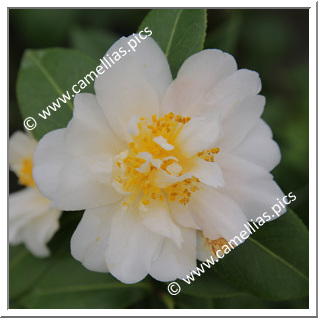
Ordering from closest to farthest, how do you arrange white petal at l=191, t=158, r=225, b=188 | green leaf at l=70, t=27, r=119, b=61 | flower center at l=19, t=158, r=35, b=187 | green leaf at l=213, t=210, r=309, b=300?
1. white petal at l=191, t=158, r=225, b=188
2. green leaf at l=213, t=210, r=309, b=300
3. flower center at l=19, t=158, r=35, b=187
4. green leaf at l=70, t=27, r=119, b=61

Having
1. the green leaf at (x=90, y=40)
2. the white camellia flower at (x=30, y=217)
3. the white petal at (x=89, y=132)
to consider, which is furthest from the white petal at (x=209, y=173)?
the green leaf at (x=90, y=40)

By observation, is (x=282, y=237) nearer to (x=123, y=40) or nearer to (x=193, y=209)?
(x=193, y=209)

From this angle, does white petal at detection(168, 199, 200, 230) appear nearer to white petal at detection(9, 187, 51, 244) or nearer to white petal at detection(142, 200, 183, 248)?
white petal at detection(142, 200, 183, 248)

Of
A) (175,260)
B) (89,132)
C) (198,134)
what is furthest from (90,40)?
(175,260)

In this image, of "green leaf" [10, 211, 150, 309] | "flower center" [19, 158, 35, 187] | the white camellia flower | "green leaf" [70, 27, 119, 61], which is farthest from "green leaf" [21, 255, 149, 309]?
"green leaf" [70, 27, 119, 61]

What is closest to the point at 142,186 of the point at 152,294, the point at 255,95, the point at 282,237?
the point at 255,95

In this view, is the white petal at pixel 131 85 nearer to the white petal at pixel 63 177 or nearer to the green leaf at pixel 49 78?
the white petal at pixel 63 177

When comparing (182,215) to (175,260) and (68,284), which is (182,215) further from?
(68,284)
